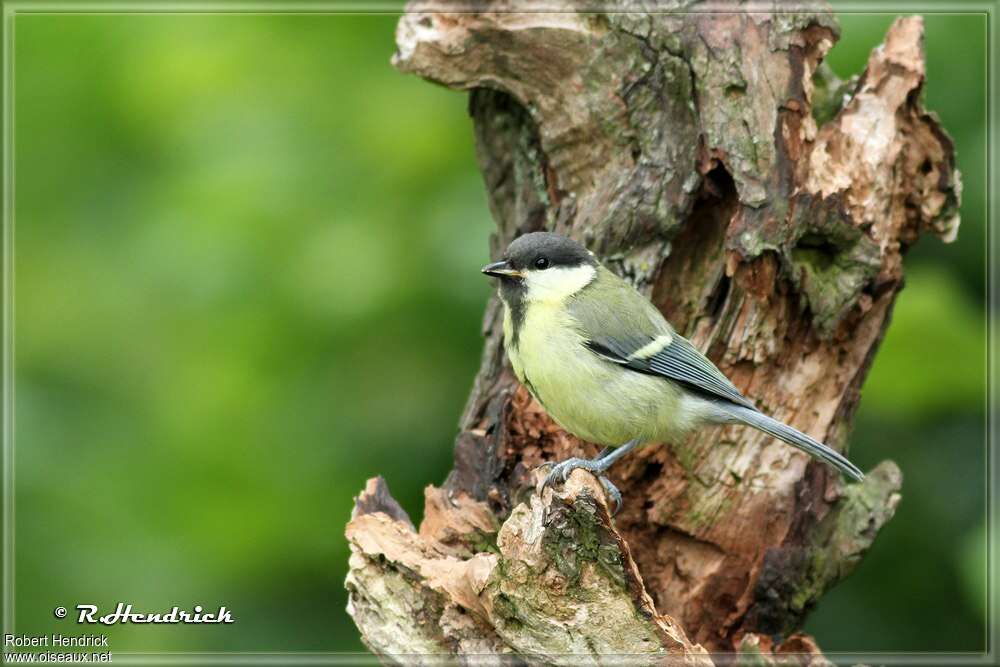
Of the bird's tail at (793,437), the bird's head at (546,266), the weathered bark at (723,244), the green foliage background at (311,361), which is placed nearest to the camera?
the bird's tail at (793,437)

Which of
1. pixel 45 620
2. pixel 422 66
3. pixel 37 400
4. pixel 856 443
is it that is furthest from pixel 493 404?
pixel 37 400

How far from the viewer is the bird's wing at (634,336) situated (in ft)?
10.3

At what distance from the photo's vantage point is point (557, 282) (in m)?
3.25

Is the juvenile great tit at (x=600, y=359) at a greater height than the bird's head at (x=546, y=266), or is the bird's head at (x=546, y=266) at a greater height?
the bird's head at (x=546, y=266)

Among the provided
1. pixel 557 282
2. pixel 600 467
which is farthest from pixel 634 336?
pixel 600 467

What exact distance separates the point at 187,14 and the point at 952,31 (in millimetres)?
3079

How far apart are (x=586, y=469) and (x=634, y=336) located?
507 mm

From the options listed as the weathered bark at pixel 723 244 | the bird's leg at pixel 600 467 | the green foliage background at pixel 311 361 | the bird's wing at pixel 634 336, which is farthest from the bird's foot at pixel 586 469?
the green foliage background at pixel 311 361

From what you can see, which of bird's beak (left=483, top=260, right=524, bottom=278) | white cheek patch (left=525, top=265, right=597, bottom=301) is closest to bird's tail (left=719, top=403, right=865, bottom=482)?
white cheek patch (left=525, top=265, right=597, bottom=301)

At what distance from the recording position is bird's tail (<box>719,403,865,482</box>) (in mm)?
2941
